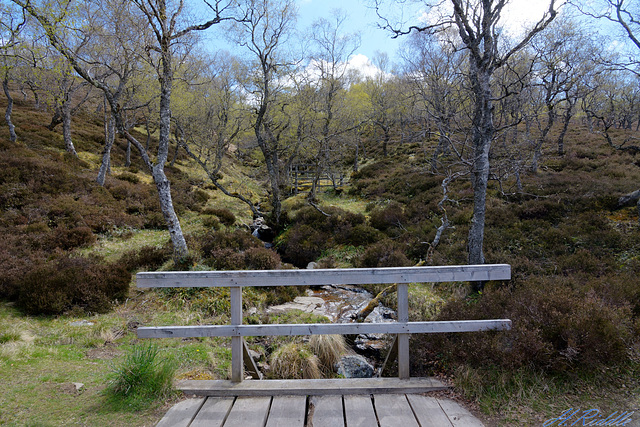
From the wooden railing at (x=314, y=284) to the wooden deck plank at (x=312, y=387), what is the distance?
149mm

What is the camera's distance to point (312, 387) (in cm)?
320

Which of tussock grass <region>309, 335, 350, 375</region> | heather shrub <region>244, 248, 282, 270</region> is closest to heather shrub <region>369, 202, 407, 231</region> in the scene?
heather shrub <region>244, 248, 282, 270</region>

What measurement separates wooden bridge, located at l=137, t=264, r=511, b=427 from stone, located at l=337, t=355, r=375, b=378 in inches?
65.5

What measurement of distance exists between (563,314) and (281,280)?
3215 mm

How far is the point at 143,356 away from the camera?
325 cm

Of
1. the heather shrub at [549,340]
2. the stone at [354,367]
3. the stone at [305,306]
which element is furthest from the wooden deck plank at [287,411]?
the stone at [305,306]

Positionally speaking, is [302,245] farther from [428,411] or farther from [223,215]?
[428,411]

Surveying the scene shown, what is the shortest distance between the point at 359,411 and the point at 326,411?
30 centimetres

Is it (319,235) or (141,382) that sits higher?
(319,235)

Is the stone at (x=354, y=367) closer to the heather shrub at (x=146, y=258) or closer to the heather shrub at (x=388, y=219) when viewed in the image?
the heather shrub at (x=146, y=258)

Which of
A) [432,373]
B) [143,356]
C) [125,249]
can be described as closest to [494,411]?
[432,373]

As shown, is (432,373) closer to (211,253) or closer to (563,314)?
(563,314)

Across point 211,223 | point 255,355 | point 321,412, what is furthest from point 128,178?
point 321,412

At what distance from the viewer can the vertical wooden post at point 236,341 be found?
329 cm
